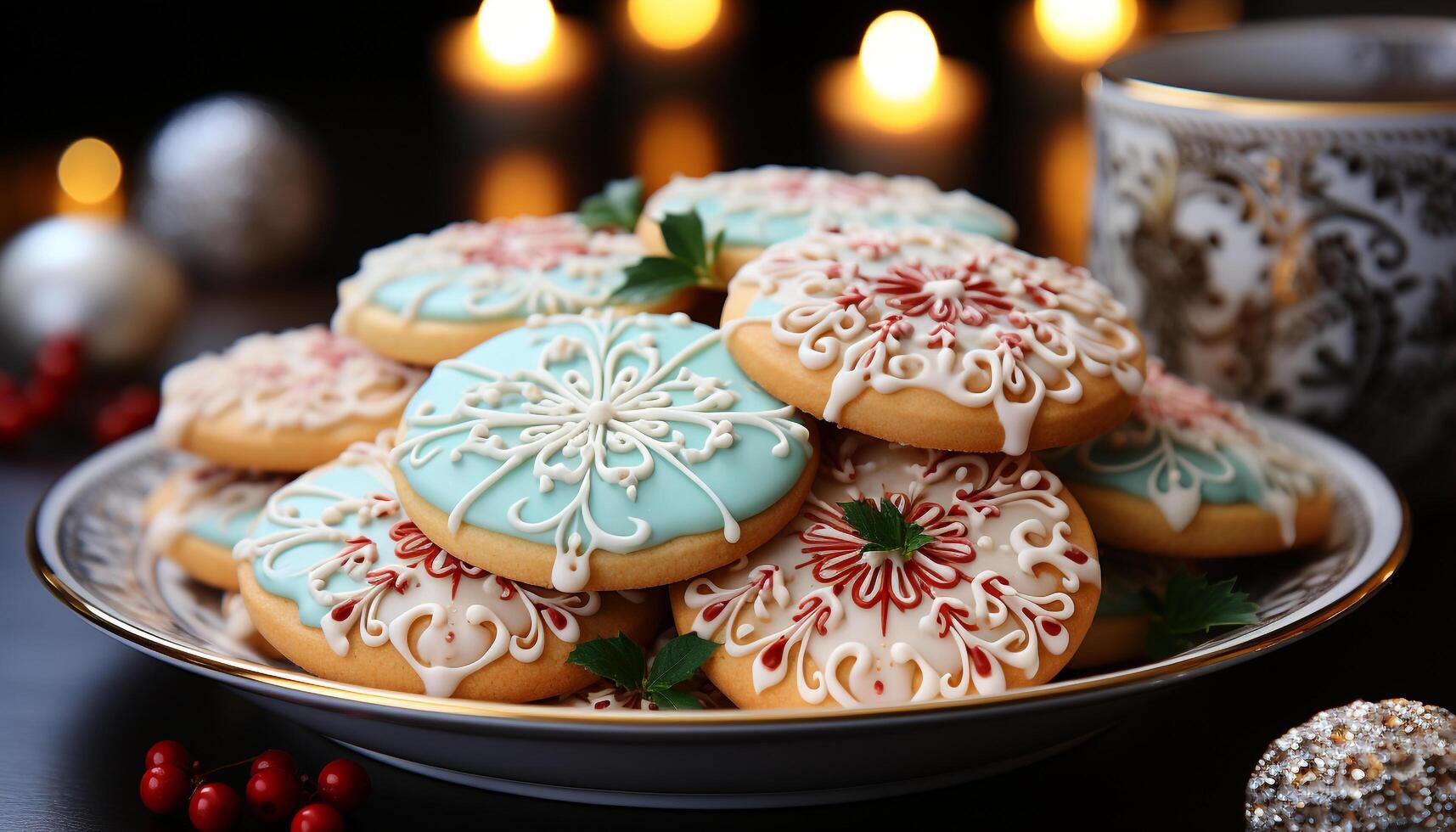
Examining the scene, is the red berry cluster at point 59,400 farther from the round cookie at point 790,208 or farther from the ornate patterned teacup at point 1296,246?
the ornate patterned teacup at point 1296,246

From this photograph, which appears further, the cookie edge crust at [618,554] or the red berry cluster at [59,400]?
the red berry cluster at [59,400]

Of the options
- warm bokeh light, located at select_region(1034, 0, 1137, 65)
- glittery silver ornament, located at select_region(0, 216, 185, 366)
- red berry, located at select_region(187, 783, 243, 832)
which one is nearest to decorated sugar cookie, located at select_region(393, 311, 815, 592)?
red berry, located at select_region(187, 783, 243, 832)

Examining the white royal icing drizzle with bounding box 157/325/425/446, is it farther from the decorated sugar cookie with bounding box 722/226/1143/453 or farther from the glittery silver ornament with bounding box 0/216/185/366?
the glittery silver ornament with bounding box 0/216/185/366

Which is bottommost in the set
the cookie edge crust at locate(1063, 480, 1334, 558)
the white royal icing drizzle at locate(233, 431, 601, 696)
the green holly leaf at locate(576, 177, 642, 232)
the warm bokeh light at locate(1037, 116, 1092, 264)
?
the warm bokeh light at locate(1037, 116, 1092, 264)

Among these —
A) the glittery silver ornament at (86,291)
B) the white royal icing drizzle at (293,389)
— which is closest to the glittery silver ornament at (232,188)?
the glittery silver ornament at (86,291)

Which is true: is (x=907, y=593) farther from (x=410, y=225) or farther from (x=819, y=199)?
(x=410, y=225)

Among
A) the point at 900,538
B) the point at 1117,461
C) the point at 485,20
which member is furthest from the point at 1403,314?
the point at 485,20
